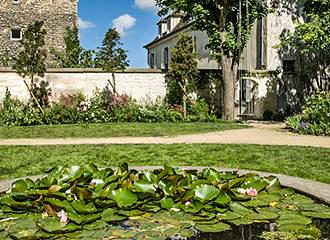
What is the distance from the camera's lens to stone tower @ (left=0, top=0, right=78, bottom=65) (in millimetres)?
24797

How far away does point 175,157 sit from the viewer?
7.18 metres

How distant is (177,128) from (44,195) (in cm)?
918

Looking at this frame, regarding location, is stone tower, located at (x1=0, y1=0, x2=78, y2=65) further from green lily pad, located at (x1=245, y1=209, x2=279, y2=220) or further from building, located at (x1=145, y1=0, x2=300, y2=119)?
green lily pad, located at (x1=245, y1=209, x2=279, y2=220)

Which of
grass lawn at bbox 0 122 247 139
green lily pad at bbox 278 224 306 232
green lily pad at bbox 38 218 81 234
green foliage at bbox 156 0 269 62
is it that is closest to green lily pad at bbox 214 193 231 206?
green lily pad at bbox 278 224 306 232

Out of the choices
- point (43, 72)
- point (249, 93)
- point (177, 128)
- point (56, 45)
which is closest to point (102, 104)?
point (43, 72)

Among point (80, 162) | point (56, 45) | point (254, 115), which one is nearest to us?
point (80, 162)

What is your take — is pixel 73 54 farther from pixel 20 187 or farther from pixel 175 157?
pixel 20 187

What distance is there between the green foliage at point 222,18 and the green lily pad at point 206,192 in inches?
486

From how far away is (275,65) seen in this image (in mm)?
19156

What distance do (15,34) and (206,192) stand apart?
24489 millimetres

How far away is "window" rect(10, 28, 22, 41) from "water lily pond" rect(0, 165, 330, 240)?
23.3m

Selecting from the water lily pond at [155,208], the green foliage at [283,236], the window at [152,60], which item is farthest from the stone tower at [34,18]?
the green foliage at [283,236]

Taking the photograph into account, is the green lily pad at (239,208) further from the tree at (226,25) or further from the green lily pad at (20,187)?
the tree at (226,25)

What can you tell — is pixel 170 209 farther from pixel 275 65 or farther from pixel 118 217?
pixel 275 65
